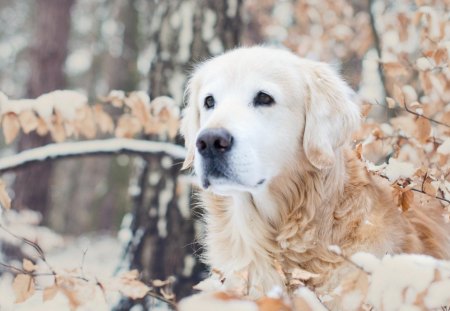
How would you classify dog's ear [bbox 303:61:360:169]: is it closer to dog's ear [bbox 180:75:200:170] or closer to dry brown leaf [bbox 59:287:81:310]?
dog's ear [bbox 180:75:200:170]

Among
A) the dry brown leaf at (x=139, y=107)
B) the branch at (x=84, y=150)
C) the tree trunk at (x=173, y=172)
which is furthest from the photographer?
the tree trunk at (x=173, y=172)

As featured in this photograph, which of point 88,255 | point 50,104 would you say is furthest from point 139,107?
point 88,255

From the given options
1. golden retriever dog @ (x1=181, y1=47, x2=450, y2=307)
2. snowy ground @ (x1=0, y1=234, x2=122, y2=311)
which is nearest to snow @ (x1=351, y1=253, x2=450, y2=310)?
golden retriever dog @ (x1=181, y1=47, x2=450, y2=307)

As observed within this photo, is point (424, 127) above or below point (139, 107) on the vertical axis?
below

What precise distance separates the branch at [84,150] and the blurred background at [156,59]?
0.09 metres

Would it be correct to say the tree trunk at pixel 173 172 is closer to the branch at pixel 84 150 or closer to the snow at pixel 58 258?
the branch at pixel 84 150

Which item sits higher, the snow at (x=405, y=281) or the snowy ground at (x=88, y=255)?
the snow at (x=405, y=281)

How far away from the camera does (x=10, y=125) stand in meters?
3.38

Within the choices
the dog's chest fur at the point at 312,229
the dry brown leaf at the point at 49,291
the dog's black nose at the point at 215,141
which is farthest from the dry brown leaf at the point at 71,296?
the dog's black nose at the point at 215,141

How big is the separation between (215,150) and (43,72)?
8.51m

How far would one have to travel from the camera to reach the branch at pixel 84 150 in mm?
3973

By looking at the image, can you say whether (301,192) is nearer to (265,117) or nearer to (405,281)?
(265,117)

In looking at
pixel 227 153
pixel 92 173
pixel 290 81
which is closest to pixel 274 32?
pixel 290 81

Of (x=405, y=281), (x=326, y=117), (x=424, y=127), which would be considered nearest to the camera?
(x=405, y=281)
